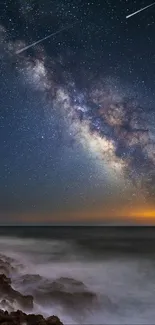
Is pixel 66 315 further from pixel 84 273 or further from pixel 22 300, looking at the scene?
pixel 84 273

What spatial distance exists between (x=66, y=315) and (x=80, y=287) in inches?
159

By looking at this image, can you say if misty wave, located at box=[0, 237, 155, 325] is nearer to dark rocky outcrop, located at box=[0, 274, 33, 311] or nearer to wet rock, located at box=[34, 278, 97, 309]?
wet rock, located at box=[34, 278, 97, 309]

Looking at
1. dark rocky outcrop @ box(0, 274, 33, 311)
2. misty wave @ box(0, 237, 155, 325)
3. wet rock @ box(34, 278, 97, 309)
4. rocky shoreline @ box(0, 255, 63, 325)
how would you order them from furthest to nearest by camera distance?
wet rock @ box(34, 278, 97, 309), misty wave @ box(0, 237, 155, 325), dark rocky outcrop @ box(0, 274, 33, 311), rocky shoreline @ box(0, 255, 63, 325)

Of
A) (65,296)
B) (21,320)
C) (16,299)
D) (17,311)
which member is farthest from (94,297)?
(21,320)

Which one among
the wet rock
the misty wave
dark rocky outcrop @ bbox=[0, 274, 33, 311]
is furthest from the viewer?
the wet rock

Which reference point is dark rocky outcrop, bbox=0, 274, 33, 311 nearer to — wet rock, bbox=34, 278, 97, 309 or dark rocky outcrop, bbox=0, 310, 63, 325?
wet rock, bbox=34, 278, 97, 309

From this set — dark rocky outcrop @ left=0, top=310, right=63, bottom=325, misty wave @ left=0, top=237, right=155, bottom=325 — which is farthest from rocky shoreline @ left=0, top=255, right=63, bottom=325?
misty wave @ left=0, top=237, right=155, bottom=325

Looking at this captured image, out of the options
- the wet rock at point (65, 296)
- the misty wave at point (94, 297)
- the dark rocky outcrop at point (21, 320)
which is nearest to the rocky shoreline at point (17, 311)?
the dark rocky outcrop at point (21, 320)

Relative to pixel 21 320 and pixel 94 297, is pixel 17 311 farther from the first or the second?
pixel 94 297

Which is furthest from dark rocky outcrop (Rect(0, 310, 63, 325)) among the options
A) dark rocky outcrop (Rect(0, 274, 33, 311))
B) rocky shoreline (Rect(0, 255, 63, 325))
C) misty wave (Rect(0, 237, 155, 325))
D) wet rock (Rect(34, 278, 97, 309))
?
wet rock (Rect(34, 278, 97, 309))

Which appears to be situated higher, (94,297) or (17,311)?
(17,311)

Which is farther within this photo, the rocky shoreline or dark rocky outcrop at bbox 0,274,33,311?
dark rocky outcrop at bbox 0,274,33,311

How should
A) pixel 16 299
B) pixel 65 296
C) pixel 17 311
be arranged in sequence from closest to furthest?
1. pixel 17 311
2. pixel 16 299
3. pixel 65 296

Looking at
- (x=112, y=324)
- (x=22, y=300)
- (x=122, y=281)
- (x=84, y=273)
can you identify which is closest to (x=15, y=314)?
(x=22, y=300)
